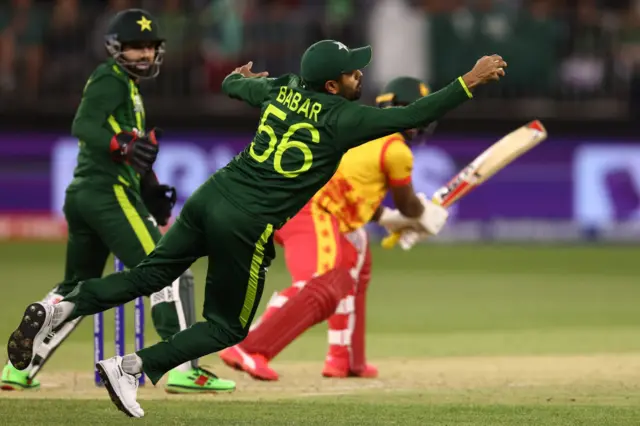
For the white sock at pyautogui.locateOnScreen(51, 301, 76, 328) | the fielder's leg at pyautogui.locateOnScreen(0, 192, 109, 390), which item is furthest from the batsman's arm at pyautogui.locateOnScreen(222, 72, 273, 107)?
the white sock at pyautogui.locateOnScreen(51, 301, 76, 328)

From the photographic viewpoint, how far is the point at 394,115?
6.33 m

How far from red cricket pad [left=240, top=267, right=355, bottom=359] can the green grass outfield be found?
253 mm

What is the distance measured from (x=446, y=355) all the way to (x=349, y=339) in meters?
1.37

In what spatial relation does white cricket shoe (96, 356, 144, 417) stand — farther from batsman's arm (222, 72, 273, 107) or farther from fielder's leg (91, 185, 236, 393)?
batsman's arm (222, 72, 273, 107)

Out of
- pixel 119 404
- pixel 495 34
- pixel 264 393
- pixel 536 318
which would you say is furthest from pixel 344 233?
pixel 495 34

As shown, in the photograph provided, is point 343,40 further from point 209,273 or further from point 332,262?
point 209,273

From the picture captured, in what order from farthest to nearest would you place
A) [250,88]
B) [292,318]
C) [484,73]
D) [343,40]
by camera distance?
1. [343,40]
2. [292,318]
3. [250,88]
4. [484,73]

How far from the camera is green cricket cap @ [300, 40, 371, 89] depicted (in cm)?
664

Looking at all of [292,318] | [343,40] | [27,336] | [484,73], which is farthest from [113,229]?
[343,40]

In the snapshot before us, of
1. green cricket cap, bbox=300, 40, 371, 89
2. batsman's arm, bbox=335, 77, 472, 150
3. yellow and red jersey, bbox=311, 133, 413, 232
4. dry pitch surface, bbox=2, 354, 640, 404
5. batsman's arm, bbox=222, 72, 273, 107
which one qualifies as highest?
green cricket cap, bbox=300, 40, 371, 89

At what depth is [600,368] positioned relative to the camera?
29.8 ft

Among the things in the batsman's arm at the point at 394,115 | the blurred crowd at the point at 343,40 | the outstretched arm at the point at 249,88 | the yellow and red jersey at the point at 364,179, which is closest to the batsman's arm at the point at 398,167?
the yellow and red jersey at the point at 364,179

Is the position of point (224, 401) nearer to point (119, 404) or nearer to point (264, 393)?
point (264, 393)

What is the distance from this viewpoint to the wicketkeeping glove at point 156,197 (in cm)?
827
